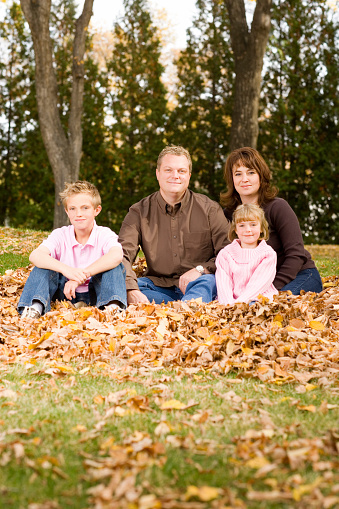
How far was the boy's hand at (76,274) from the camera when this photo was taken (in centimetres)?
464

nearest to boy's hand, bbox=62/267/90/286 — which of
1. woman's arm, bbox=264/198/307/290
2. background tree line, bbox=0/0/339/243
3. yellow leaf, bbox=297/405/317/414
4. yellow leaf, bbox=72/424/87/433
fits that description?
woman's arm, bbox=264/198/307/290

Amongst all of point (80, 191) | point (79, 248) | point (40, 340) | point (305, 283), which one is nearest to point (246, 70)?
point (305, 283)

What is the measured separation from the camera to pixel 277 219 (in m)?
A: 5.20

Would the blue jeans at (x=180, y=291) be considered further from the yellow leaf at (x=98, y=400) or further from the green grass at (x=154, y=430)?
the yellow leaf at (x=98, y=400)

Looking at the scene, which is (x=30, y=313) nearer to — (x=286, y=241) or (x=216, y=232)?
(x=216, y=232)

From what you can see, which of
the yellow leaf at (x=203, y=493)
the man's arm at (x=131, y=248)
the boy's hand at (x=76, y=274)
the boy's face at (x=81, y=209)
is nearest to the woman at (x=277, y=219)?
the man's arm at (x=131, y=248)

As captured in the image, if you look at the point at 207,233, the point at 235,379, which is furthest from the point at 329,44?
the point at 235,379

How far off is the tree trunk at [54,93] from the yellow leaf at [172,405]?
8.39 meters

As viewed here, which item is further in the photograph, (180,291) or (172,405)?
(180,291)

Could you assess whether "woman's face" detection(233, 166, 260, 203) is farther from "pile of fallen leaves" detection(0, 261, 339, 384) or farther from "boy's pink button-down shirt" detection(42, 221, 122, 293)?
"boy's pink button-down shirt" detection(42, 221, 122, 293)

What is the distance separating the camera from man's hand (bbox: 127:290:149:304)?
4945mm

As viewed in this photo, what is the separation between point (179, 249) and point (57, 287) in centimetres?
122

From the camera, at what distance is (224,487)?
82.9 inches

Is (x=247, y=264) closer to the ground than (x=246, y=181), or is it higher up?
closer to the ground
